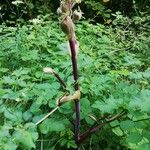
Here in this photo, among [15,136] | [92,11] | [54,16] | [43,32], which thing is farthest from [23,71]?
[92,11]

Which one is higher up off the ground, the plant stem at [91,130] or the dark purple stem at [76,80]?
the dark purple stem at [76,80]

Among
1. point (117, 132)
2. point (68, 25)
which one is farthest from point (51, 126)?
point (68, 25)

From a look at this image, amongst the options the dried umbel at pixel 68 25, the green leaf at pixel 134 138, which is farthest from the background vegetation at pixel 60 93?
the dried umbel at pixel 68 25

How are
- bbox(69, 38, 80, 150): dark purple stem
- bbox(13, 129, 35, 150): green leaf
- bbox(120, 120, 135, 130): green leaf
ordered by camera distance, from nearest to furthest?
bbox(13, 129, 35, 150): green leaf → bbox(120, 120, 135, 130): green leaf → bbox(69, 38, 80, 150): dark purple stem

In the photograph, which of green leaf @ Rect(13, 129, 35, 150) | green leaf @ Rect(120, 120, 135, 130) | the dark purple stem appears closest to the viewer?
green leaf @ Rect(13, 129, 35, 150)

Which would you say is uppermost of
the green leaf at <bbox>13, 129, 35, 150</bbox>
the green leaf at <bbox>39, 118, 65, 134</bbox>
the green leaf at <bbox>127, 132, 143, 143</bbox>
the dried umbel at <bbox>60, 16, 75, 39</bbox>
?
the dried umbel at <bbox>60, 16, 75, 39</bbox>

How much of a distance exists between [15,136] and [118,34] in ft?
5.61

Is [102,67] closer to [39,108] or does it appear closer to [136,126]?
[39,108]

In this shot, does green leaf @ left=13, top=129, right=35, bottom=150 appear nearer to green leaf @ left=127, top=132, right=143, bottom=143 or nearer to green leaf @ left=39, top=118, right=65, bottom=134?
green leaf @ left=39, top=118, right=65, bottom=134

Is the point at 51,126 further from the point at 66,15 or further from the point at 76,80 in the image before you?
the point at 66,15

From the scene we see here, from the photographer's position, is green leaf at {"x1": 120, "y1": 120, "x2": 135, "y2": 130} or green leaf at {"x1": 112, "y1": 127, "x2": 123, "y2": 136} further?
green leaf at {"x1": 112, "y1": 127, "x2": 123, "y2": 136}

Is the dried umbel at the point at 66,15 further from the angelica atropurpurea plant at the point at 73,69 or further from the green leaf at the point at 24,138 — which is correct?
the green leaf at the point at 24,138

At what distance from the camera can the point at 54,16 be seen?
3822mm

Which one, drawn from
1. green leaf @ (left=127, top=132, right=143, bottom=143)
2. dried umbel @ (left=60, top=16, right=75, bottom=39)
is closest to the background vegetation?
green leaf @ (left=127, top=132, right=143, bottom=143)
